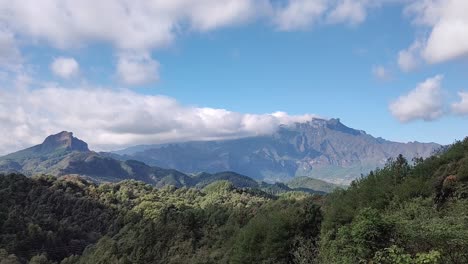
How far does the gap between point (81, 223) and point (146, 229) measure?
90.7 meters

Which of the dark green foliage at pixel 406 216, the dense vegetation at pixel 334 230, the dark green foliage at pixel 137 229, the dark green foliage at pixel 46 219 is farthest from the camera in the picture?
the dark green foliage at pixel 46 219

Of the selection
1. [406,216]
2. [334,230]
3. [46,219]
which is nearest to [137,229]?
[46,219]

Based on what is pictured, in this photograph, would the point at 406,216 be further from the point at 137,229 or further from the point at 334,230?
the point at 137,229

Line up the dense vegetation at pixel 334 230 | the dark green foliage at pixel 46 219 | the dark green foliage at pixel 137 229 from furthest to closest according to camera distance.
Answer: the dark green foliage at pixel 46 219 < the dark green foliage at pixel 137 229 < the dense vegetation at pixel 334 230

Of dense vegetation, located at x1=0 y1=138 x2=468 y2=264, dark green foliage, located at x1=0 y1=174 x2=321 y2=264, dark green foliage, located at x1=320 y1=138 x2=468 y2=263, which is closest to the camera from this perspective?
dark green foliage, located at x1=320 y1=138 x2=468 y2=263

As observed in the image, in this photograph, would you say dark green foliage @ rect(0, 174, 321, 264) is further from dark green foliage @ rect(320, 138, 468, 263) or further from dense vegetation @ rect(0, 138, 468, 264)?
dark green foliage @ rect(320, 138, 468, 263)

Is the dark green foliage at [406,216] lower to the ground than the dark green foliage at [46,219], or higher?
higher

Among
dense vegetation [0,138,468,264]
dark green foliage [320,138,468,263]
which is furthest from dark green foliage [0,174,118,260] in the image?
dark green foliage [320,138,468,263]

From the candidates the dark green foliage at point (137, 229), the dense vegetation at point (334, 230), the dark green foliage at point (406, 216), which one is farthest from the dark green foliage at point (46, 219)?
the dark green foliage at point (406, 216)

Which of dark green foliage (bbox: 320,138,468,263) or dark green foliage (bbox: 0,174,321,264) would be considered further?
dark green foliage (bbox: 0,174,321,264)

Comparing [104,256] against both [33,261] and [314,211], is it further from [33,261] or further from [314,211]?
[314,211]

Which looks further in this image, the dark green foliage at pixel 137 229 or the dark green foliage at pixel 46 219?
the dark green foliage at pixel 46 219

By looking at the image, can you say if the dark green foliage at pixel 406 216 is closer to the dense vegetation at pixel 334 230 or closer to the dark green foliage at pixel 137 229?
the dense vegetation at pixel 334 230

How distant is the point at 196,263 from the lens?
69.1 metres
